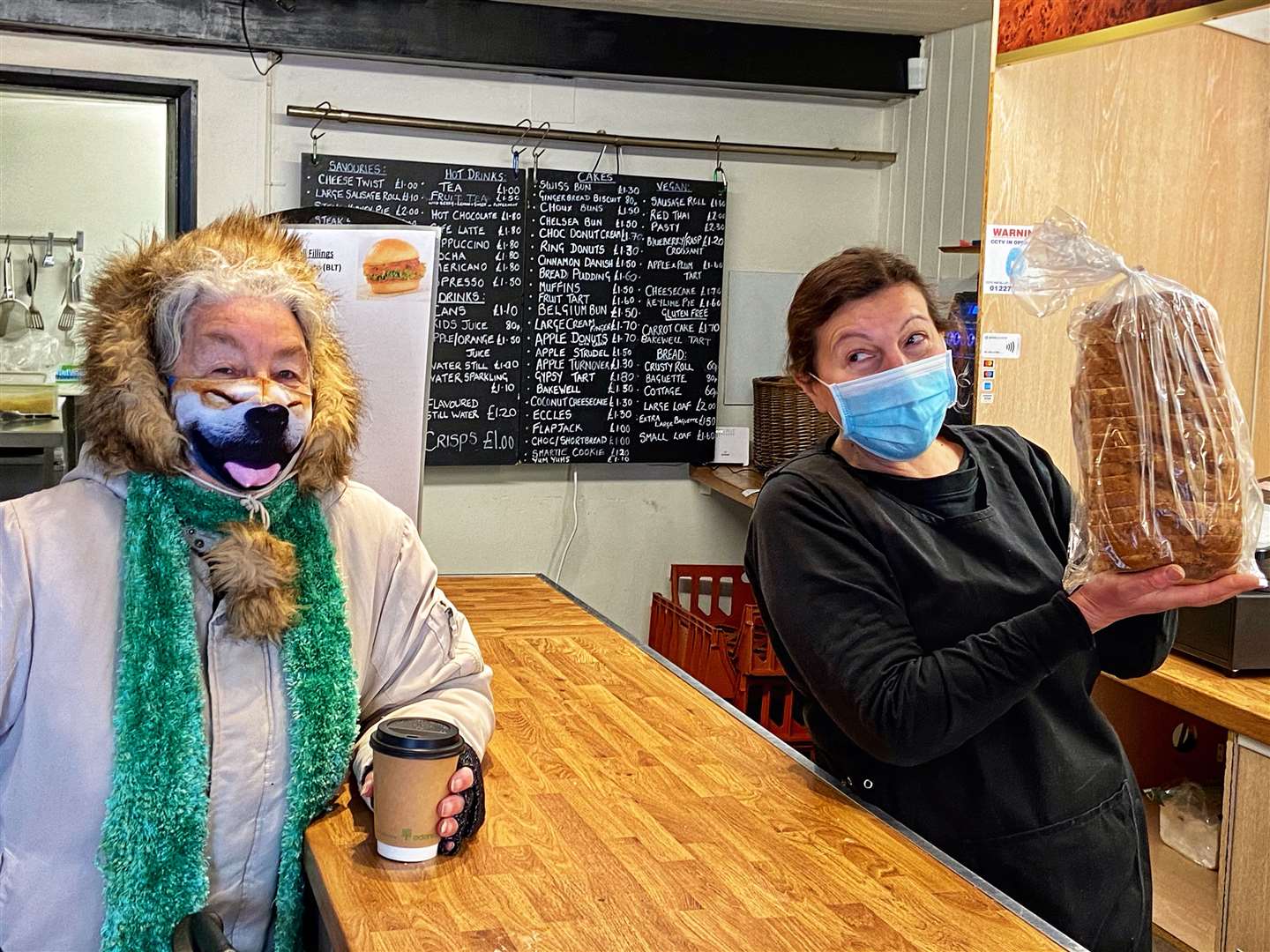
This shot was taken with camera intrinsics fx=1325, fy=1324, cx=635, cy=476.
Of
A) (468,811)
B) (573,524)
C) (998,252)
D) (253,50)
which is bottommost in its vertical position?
(573,524)

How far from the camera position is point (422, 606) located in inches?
68.1

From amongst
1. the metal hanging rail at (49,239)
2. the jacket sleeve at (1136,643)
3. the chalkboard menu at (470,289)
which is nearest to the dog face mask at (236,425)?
the jacket sleeve at (1136,643)

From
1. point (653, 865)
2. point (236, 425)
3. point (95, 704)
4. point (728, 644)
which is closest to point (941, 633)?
point (653, 865)

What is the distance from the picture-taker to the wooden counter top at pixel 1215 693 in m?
2.22

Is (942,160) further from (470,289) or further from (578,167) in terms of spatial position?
(470,289)

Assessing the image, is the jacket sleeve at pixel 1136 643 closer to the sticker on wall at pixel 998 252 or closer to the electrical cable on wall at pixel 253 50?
the sticker on wall at pixel 998 252

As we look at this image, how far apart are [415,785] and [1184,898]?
5.84ft

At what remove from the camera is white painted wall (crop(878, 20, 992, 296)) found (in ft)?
14.7

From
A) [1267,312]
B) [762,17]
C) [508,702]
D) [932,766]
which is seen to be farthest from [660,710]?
[762,17]

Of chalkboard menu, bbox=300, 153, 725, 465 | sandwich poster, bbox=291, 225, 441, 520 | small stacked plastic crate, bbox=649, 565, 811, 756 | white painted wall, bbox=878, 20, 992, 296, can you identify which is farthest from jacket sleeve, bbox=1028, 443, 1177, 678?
chalkboard menu, bbox=300, 153, 725, 465

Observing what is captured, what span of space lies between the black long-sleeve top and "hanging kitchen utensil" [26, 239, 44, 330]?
388cm

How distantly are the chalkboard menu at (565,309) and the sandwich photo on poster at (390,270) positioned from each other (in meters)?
2.16

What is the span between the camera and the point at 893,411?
5.88 ft

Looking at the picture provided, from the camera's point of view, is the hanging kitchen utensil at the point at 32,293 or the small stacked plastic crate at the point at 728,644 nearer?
the small stacked plastic crate at the point at 728,644
